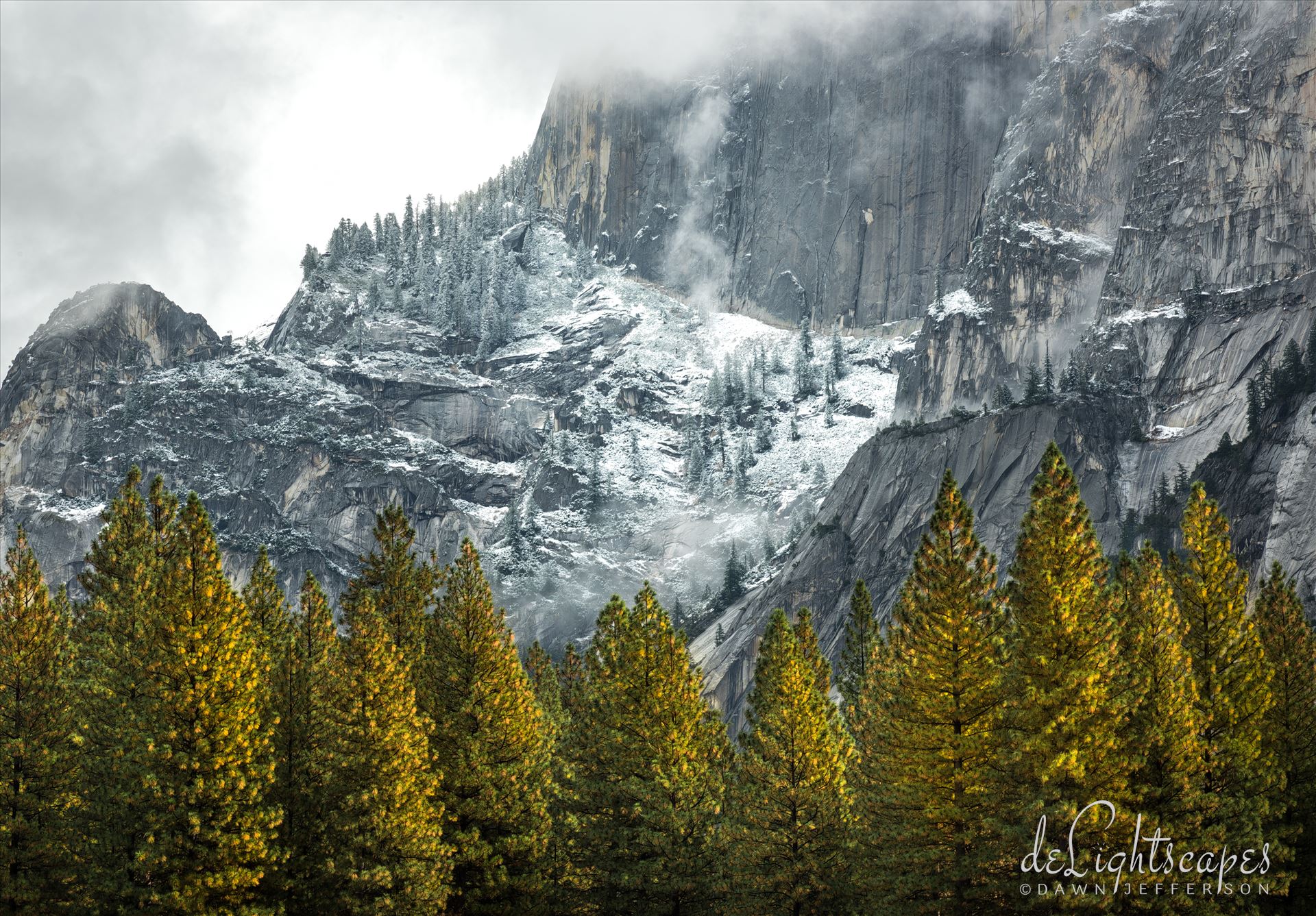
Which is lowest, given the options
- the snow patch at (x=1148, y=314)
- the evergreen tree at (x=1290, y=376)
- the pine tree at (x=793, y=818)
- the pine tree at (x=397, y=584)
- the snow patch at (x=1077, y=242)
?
the pine tree at (x=793, y=818)

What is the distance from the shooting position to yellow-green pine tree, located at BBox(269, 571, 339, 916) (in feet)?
164

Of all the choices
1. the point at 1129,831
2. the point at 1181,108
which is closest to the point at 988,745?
the point at 1129,831

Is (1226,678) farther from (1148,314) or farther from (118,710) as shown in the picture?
(1148,314)

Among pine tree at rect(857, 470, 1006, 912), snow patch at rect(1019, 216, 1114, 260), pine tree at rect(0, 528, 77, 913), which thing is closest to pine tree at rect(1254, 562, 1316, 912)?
pine tree at rect(857, 470, 1006, 912)

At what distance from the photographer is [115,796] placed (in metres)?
45.9

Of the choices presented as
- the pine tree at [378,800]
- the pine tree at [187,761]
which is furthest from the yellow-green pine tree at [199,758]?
the pine tree at [378,800]

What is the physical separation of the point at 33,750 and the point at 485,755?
16.6m

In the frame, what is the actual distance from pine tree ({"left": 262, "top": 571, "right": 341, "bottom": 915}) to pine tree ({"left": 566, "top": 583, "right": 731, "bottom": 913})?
35.4ft

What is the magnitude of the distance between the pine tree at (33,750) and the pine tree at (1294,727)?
4431cm

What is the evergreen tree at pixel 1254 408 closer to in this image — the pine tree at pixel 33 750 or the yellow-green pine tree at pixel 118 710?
the yellow-green pine tree at pixel 118 710

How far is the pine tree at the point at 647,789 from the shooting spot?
Answer: 2202 inches

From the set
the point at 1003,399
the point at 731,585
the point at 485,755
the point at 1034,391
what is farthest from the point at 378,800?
the point at 731,585

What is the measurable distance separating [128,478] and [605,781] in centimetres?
2606

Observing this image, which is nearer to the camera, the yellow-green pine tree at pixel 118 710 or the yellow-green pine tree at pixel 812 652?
the yellow-green pine tree at pixel 118 710
